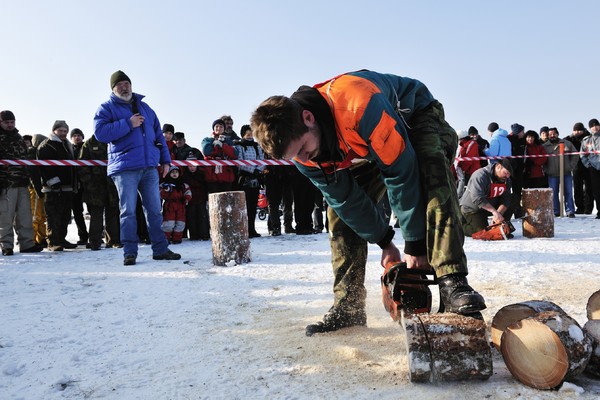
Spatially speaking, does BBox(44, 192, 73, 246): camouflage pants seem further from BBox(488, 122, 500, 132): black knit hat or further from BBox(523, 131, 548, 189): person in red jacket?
BBox(488, 122, 500, 132): black knit hat

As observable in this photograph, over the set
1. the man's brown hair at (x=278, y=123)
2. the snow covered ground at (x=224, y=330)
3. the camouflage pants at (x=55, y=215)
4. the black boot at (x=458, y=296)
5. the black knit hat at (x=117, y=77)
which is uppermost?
the black knit hat at (x=117, y=77)

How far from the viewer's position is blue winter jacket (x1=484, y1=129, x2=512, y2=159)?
894 cm

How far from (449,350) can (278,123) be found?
42.8 inches

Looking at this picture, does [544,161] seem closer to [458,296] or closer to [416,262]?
[416,262]

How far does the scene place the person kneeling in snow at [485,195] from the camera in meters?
6.21

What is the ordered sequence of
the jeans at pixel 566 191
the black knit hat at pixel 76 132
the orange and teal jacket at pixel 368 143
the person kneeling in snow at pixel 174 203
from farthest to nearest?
the jeans at pixel 566 191 → the black knit hat at pixel 76 132 → the person kneeling in snow at pixel 174 203 → the orange and teal jacket at pixel 368 143

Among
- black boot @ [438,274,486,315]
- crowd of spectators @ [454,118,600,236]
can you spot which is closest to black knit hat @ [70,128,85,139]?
crowd of spectators @ [454,118,600,236]

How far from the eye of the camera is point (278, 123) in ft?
5.97

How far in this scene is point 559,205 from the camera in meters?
9.34

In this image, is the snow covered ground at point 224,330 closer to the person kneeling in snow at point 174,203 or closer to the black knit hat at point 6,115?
the person kneeling in snow at point 174,203

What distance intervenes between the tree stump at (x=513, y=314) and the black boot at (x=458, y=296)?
0.61ft

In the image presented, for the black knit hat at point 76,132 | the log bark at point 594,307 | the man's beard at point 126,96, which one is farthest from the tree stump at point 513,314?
the black knit hat at point 76,132


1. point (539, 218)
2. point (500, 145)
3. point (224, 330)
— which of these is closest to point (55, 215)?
point (224, 330)

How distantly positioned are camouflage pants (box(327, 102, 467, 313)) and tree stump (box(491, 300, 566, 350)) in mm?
281
